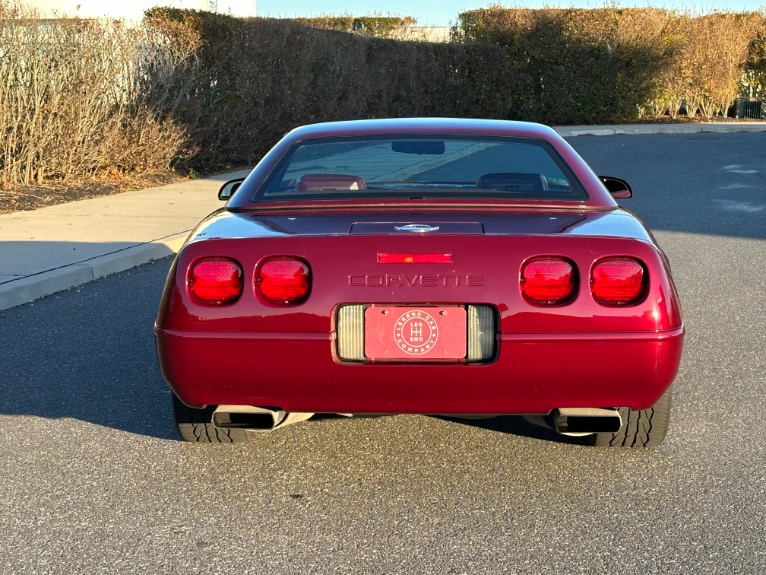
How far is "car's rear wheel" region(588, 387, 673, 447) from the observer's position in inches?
167

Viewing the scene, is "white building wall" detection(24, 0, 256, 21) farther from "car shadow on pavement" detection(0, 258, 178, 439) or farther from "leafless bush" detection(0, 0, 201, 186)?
"car shadow on pavement" detection(0, 258, 178, 439)

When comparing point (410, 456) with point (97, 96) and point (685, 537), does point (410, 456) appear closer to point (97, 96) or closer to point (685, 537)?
point (685, 537)

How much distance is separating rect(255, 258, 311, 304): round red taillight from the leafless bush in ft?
31.6

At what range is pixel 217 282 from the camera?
150 inches

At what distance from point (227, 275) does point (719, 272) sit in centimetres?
590

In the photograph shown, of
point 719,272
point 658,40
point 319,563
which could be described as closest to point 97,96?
point 719,272

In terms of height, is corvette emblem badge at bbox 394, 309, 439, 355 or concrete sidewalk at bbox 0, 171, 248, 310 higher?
corvette emblem badge at bbox 394, 309, 439, 355

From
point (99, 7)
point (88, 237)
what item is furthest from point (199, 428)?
point (99, 7)

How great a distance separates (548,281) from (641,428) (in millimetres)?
923

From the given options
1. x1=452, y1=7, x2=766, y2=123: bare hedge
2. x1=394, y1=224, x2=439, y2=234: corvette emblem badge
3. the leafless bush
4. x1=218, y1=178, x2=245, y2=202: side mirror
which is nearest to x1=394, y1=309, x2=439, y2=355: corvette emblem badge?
x1=394, y1=224, x2=439, y2=234: corvette emblem badge

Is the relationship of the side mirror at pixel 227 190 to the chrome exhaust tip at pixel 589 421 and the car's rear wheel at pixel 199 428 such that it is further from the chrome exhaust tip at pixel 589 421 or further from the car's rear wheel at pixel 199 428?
the chrome exhaust tip at pixel 589 421

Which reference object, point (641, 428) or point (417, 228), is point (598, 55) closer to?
point (641, 428)

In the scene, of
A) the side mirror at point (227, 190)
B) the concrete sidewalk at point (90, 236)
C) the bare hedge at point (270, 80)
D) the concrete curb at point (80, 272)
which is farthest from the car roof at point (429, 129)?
the bare hedge at point (270, 80)

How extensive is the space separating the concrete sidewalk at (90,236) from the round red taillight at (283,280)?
3994 millimetres
